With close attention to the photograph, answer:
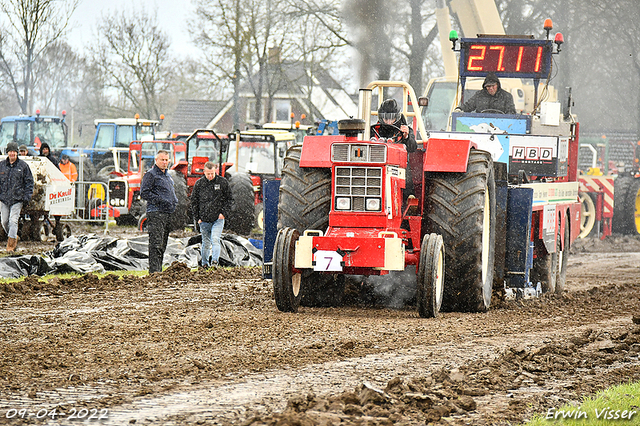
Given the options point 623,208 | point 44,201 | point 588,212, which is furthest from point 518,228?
point 623,208

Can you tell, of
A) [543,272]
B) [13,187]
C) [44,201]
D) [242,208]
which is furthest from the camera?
[242,208]

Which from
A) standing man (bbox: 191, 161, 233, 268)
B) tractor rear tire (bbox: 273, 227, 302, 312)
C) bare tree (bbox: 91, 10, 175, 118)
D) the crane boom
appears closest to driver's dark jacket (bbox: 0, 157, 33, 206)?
standing man (bbox: 191, 161, 233, 268)

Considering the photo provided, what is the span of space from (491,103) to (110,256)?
19.6 feet

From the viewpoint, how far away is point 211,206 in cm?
1360

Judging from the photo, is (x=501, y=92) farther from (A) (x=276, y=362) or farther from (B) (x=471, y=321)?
(A) (x=276, y=362)

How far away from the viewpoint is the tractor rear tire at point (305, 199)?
8.72 m

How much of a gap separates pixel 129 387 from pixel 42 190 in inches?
481

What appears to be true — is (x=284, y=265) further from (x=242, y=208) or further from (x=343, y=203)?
→ (x=242, y=208)

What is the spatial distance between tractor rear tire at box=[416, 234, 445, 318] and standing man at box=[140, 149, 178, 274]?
527 centimetres

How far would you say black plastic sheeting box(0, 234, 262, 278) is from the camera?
12.5 meters

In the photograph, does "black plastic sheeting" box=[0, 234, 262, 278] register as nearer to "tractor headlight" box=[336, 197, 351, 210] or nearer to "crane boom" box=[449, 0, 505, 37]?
"tractor headlight" box=[336, 197, 351, 210]

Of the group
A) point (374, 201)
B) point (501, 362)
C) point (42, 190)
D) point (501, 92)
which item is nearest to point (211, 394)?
point (501, 362)

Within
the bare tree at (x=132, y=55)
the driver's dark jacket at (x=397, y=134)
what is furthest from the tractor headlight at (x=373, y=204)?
the bare tree at (x=132, y=55)

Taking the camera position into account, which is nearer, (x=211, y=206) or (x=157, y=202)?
(x=157, y=202)
